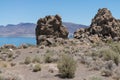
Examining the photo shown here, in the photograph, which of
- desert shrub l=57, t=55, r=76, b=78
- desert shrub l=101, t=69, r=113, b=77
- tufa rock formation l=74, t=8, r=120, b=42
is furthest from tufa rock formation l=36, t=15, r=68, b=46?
desert shrub l=101, t=69, r=113, b=77

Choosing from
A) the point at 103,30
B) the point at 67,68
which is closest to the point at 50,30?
the point at 103,30

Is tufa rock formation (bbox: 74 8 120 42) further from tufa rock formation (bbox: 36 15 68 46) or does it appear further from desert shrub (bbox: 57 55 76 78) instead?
desert shrub (bbox: 57 55 76 78)

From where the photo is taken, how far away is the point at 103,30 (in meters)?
54.2

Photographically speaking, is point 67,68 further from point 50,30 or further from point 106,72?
point 50,30

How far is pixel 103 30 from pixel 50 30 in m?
8.81

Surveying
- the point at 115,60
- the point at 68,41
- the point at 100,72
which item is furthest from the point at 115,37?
the point at 100,72

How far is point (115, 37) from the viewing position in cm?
5359

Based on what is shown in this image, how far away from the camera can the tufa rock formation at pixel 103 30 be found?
5369cm

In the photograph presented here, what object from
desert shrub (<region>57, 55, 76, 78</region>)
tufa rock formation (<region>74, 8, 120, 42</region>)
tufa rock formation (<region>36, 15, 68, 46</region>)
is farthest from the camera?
tufa rock formation (<region>74, 8, 120, 42</region>)

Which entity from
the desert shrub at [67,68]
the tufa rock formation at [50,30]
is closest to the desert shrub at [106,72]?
the desert shrub at [67,68]

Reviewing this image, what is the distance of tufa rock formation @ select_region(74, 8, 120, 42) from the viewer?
176 feet

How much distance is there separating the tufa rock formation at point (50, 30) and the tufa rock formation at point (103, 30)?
432cm

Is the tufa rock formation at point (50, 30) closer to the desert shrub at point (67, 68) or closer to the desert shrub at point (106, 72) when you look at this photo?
the desert shrub at point (67, 68)

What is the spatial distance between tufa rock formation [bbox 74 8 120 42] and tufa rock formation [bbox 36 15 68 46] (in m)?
4.32
